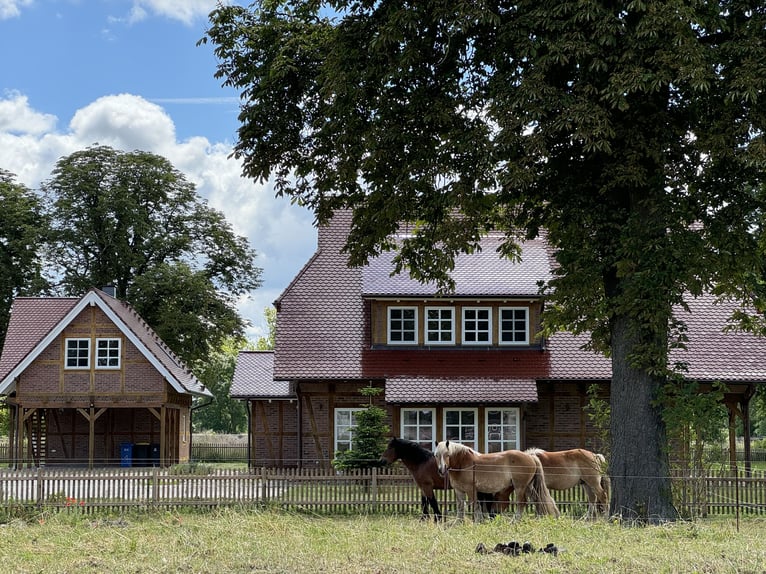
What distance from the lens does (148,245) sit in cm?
4853

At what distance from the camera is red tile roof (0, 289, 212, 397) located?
115 feet

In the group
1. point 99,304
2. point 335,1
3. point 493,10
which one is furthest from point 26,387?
point 493,10

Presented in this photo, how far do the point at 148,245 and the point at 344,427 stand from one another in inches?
857

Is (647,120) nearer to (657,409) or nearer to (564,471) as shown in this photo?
(657,409)

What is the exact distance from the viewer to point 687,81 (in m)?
16.4

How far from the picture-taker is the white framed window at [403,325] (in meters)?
30.5

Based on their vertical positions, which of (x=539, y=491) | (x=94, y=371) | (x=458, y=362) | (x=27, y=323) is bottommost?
(x=539, y=491)

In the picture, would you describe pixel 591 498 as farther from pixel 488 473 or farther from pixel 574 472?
pixel 488 473

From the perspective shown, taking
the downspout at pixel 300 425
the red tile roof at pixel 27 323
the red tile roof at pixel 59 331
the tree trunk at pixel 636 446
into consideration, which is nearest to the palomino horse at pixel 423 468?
the tree trunk at pixel 636 446

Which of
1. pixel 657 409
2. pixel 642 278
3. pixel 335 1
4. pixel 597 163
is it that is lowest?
pixel 657 409

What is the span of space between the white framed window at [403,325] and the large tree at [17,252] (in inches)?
910

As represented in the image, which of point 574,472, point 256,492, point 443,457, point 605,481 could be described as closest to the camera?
point 443,457

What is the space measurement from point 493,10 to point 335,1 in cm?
303

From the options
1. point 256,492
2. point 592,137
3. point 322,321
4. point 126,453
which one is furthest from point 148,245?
point 592,137
